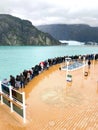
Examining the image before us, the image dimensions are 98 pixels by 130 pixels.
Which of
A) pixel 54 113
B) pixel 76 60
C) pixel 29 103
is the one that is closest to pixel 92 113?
pixel 54 113

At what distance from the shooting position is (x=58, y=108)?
9438mm

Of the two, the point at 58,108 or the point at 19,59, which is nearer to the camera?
the point at 58,108

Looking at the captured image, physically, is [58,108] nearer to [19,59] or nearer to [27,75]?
[27,75]

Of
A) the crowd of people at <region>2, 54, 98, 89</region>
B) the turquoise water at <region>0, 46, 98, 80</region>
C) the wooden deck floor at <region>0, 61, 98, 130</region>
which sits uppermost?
the crowd of people at <region>2, 54, 98, 89</region>

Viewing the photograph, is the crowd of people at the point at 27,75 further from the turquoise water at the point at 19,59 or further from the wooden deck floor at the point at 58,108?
the turquoise water at the point at 19,59

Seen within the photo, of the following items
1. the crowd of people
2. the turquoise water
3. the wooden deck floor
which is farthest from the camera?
the turquoise water

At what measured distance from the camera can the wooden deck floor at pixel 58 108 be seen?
7441 mm

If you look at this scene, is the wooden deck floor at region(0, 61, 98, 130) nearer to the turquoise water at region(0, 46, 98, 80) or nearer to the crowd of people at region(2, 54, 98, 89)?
the crowd of people at region(2, 54, 98, 89)

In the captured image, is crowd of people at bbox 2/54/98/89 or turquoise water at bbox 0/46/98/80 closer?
crowd of people at bbox 2/54/98/89

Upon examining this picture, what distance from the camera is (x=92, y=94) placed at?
39.2ft

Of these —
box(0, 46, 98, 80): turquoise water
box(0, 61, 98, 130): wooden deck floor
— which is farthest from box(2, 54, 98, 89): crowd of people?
box(0, 46, 98, 80): turquoise water

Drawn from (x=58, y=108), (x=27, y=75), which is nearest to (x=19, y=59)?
(x=27, y=75)

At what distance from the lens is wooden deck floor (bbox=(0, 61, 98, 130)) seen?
744cm

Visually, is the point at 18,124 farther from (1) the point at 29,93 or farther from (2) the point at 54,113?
(1) the point at 29,93
